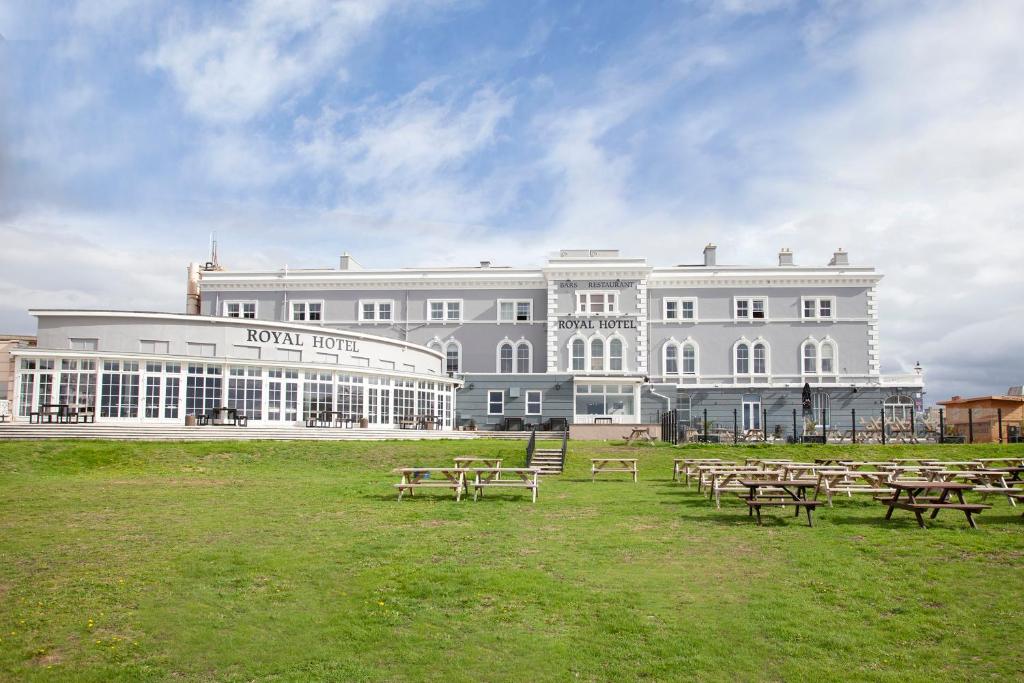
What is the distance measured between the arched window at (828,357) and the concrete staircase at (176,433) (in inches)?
988

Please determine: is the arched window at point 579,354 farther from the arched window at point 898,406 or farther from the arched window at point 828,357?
the arched window at point 898,406

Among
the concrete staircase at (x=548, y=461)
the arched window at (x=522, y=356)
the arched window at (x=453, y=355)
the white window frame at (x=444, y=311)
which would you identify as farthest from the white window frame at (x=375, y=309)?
the concrete staircase at (x=548, y=461)

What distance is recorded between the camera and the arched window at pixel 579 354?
44.7m

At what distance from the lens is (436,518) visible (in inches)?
520

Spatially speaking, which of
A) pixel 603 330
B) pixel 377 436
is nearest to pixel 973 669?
pixel 377 436

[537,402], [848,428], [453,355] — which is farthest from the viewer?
[453,355]

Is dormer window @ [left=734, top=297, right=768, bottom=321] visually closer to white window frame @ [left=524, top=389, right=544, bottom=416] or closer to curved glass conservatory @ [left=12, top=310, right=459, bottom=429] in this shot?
white window frame @ [left=524, top=389, right=544, bottom=416]

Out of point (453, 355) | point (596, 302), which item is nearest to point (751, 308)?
point (596, 302)

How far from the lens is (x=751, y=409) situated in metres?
44.1

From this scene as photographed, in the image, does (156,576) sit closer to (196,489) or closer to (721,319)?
(196,489)

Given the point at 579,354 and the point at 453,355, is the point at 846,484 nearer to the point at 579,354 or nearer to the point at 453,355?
the point at 579,354

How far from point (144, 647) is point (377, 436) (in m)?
23.0

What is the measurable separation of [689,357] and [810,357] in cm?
639

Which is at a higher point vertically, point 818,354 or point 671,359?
point 818,354
